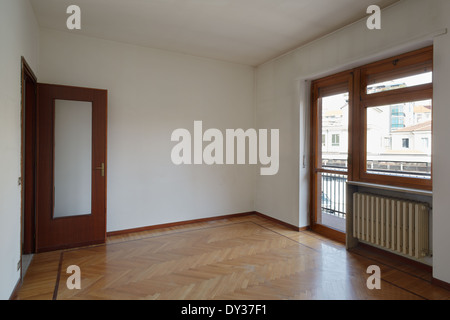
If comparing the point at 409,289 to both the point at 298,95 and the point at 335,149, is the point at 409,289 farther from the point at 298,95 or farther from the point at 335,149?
the point at 298,95

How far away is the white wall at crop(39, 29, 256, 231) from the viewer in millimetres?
3828

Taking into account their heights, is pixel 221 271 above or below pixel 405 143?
below

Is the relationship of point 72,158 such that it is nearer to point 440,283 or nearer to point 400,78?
point 400,78

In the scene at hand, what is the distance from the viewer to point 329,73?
391 centimetres

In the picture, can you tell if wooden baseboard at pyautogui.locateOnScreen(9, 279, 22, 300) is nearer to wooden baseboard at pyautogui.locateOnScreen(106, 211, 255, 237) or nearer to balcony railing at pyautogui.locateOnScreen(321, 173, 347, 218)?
wooden baseboard at pyautogui.locateOnScreen(106, 211, 255, 237)

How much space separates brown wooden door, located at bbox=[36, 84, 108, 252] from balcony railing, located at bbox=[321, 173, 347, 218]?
3.42 meters

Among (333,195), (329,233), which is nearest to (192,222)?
(329,233)

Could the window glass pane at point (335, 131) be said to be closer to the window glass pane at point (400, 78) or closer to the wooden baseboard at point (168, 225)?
the window glass pane at point (400, 78)

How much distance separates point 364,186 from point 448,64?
5.28ft

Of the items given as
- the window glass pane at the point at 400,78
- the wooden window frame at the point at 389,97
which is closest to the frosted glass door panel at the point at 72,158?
the wooden window frame at the point at 389,97

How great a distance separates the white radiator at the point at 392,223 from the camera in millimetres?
2807

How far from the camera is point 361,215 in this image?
342 cm

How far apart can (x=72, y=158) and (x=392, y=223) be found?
166 inches
